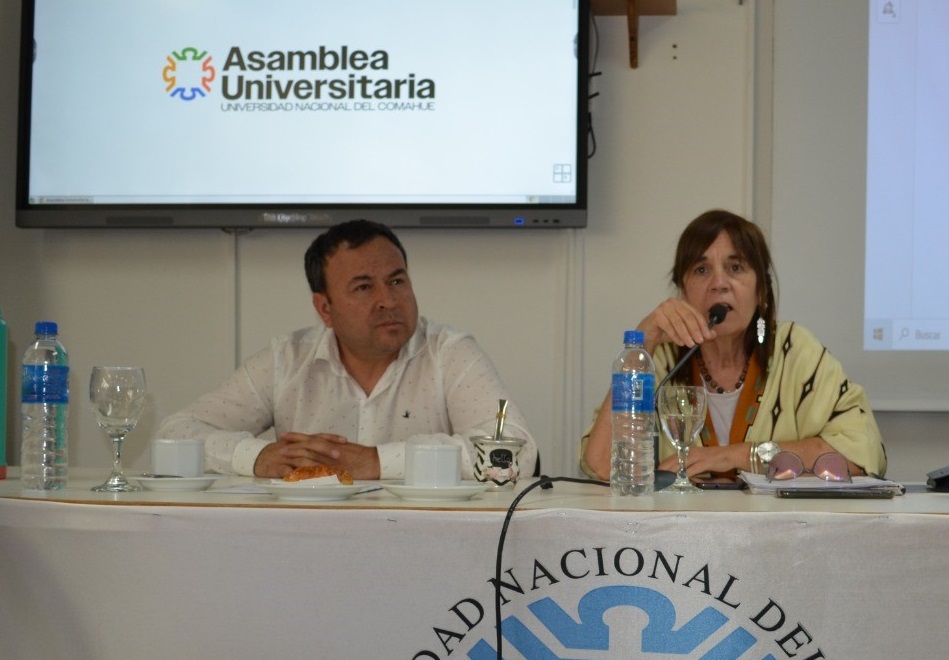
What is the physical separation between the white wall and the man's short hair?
696mm

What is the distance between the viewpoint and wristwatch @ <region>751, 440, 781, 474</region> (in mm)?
1943

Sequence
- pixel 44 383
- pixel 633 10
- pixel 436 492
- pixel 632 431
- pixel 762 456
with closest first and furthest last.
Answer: pixel 436 492 → pixel 632 431 → pixel 44 383 → pixel 762 456 → pixel 633 10

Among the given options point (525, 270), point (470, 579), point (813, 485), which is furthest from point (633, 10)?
point (470, 579)

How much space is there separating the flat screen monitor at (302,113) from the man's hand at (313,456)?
1.24 m

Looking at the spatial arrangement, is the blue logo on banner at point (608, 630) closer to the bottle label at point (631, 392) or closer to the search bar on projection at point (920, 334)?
the bottle label at point (631, 392)

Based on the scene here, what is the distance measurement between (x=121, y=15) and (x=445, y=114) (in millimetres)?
1038

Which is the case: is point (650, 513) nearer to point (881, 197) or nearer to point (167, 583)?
point (167, 583)

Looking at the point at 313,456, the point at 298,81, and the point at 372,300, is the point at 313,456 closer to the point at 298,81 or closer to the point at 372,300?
the point at 372,300

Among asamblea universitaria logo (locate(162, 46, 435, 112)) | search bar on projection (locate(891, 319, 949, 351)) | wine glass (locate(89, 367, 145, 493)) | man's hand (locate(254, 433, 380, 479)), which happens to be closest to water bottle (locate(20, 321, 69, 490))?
wine glass (locate(89, 367, 145, 493))

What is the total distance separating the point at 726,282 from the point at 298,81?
155 centimetres

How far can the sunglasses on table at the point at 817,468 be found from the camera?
169cm

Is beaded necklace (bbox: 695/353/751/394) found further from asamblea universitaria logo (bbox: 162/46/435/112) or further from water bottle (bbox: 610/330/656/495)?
asamblea universitaria logo (bbox: 162/46/435/112)

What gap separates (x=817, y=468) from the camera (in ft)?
5.65

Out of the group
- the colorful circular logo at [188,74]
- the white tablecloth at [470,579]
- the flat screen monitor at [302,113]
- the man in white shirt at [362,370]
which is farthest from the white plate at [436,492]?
the colorful circular logo at [188,74]
